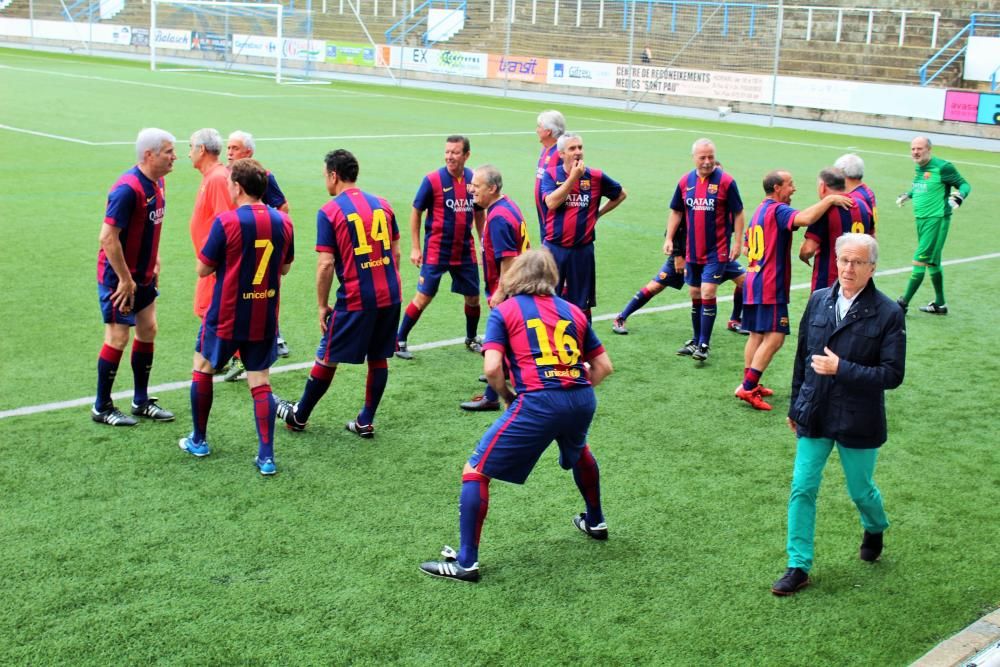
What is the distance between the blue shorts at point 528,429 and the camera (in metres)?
5.65

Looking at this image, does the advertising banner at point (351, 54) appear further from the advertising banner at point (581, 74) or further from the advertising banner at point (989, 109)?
the advertising banner at point (989, 109)

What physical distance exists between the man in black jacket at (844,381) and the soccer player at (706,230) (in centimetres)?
441

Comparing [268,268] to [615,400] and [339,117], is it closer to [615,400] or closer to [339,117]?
[615,400]

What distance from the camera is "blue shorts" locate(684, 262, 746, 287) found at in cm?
1036

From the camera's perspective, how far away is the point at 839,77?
3678 cm

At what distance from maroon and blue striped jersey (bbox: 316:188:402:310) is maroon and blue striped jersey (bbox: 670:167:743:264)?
374cm

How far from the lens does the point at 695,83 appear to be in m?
37.5

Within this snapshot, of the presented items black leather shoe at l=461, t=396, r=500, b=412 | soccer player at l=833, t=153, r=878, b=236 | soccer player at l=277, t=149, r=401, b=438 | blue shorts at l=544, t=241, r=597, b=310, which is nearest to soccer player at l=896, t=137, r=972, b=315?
soccer player at l=833, t=153, r=878, b=236

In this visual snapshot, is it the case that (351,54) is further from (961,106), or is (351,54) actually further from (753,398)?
(753,398)

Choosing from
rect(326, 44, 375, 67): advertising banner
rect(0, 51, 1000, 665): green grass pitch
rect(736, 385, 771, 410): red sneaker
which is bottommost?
rect(0, 51, 1000, 665): green grass pitch

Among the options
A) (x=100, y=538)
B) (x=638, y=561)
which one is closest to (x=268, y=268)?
(x=100, y=538)

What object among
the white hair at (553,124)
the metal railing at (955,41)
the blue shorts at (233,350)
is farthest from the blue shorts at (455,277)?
the metal railing at (955,41)

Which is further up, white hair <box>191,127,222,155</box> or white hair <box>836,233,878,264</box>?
white hair <box>191,127,222,155</box>

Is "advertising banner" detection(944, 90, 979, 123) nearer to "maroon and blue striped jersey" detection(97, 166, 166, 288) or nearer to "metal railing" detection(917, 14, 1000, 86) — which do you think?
"metal railing" detection(917, 14, 1000, 86)
